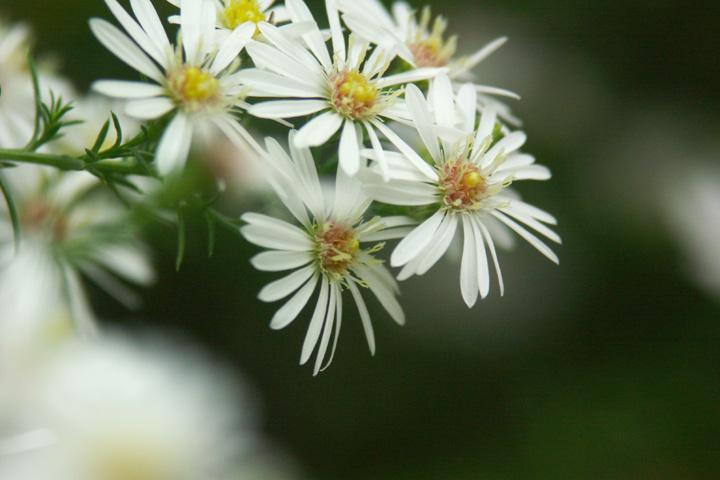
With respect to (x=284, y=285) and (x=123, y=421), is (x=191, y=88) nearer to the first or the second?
(x=284, y=285)

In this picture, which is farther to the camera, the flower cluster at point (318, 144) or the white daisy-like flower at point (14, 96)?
the white daisy-like flower at point (14, 96)

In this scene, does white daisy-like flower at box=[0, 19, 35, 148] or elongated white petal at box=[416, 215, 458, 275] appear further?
white daisy-like flower at box=[0, 19, 35, 148]

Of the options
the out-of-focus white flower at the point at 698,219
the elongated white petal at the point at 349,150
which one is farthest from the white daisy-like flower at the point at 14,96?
the out-of-focus white flower at the point at 698,219

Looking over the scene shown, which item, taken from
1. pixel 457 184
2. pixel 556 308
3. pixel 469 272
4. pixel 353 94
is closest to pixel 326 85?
pixel 353 94

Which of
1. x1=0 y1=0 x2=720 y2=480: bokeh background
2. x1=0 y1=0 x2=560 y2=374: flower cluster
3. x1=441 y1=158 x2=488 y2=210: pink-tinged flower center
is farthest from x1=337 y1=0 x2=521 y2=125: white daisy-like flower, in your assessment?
x1=0 y1=0 x2=720 y2=480: bokeh background

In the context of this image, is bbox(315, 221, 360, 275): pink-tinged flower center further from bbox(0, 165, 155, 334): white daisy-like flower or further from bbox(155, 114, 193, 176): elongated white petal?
bbox(0, 165, 155, 334): white daisy-like flower

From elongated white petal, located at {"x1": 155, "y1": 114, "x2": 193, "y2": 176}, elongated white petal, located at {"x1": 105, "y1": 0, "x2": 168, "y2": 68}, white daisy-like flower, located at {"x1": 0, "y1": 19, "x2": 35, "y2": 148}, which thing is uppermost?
white daisy-like flower, located at {"x1": 0, "y1": 19, "x2": 35, "y2": 148}

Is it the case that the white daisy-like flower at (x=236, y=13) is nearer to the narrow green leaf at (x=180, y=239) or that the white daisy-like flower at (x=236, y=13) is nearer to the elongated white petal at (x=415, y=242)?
the narrow green leaf at (x=180, y=239)

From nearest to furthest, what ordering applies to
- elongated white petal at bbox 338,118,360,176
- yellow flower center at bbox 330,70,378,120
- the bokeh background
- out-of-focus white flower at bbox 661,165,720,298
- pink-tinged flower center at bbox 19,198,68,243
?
elongated white petal at bbox 338,118,360,176 < yellow flower center at bbox 330,70,378,120 < pink-tinged flower center at bbox 19,198,68,243 < the bokeh background < out-of-focus white flower at bbox 661,165,720,298
